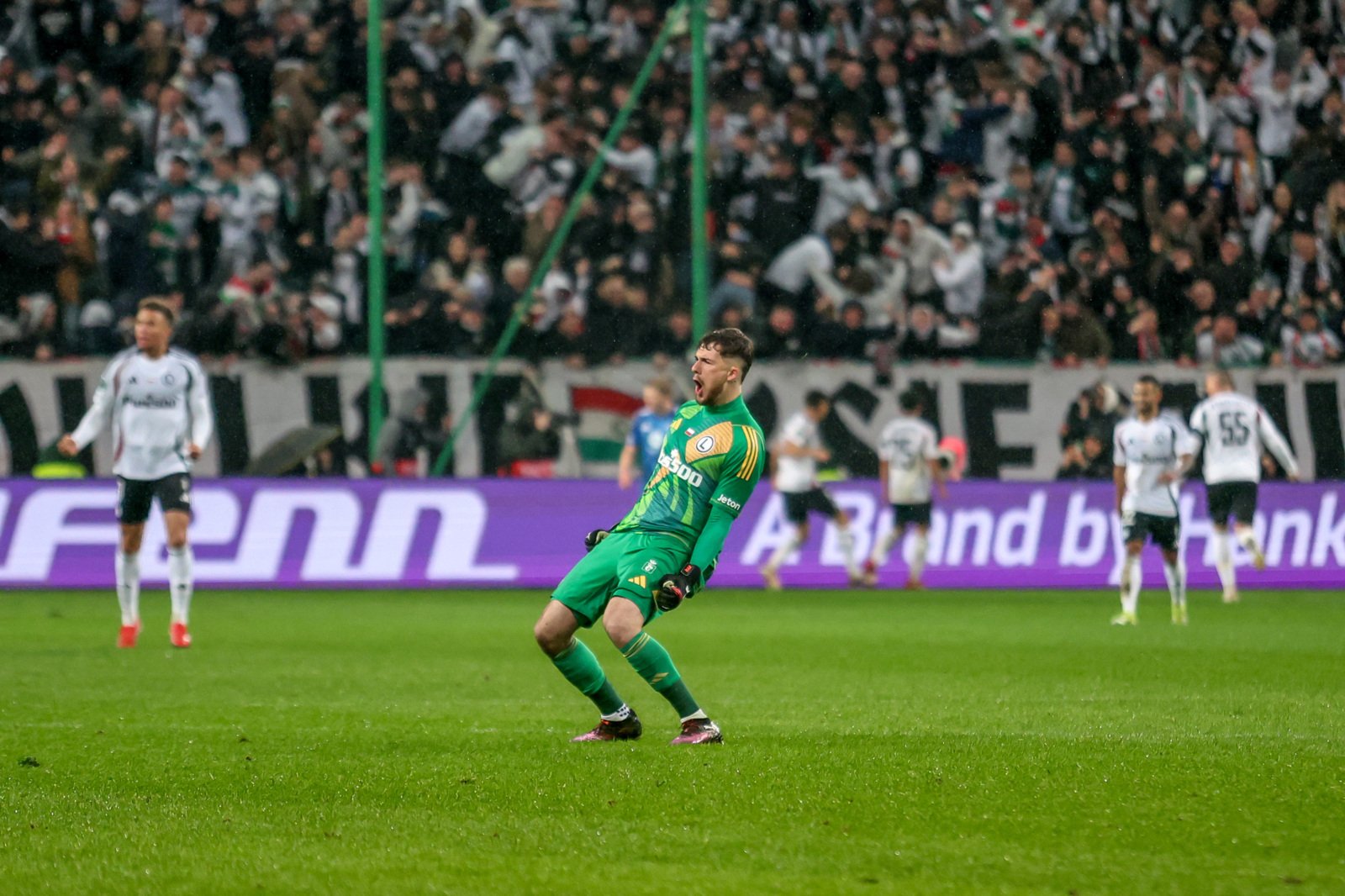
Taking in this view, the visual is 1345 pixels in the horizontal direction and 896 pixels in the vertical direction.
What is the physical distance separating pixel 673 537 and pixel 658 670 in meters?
0.56

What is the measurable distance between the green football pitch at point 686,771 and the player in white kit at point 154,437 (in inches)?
21.6

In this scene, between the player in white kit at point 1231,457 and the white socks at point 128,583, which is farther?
the player in white kit at point 1231,457

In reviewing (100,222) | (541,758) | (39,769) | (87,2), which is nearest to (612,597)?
(541,758)

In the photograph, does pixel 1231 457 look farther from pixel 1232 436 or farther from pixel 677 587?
pixel 677 587

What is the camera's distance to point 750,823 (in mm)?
6102

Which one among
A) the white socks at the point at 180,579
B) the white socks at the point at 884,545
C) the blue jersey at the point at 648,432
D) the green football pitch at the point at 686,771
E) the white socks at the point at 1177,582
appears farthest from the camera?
the white socks at the point at 884,545

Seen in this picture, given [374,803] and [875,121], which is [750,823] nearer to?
[374,803]

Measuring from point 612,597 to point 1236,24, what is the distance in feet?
66.1

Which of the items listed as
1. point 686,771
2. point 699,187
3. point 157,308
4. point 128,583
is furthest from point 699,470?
point 699,187

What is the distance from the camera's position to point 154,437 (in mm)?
13320

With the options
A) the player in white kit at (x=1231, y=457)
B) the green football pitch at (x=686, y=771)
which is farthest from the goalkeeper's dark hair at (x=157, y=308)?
the player in white kit at (x=1231, y=457)

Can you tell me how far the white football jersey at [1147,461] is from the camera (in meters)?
16.8

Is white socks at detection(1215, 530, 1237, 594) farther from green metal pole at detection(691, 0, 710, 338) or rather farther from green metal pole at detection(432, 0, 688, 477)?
green metal pole at detection(432, 0, 688, 477)

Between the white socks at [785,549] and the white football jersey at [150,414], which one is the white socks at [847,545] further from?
the white football jersey at [150,414]
